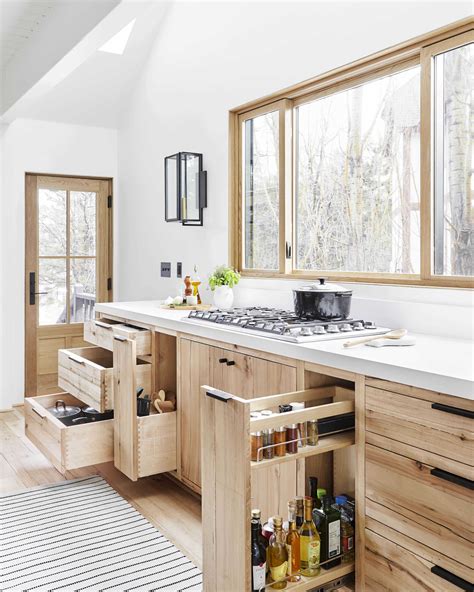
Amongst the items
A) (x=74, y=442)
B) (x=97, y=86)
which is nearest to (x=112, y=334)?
(x=74, y=442)

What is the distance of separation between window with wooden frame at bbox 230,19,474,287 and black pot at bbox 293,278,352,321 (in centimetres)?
29

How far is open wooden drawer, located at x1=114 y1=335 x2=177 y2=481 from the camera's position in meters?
2.62

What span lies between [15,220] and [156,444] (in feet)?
8.29

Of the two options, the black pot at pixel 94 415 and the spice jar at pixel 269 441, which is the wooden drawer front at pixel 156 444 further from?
the spice jar at pixel 269 441

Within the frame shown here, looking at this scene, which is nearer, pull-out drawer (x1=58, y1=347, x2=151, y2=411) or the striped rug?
the striped rug

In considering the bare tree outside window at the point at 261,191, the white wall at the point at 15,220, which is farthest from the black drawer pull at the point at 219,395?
the white wall at the point at 15,220

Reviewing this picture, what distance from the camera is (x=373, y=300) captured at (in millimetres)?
2414

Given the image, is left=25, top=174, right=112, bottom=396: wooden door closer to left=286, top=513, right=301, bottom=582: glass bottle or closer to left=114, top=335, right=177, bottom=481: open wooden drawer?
left=114, top=335, right=177, bottom=481: open wooden drawer

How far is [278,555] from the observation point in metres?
1.56

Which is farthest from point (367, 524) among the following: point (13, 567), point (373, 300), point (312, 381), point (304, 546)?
point (13, 567)

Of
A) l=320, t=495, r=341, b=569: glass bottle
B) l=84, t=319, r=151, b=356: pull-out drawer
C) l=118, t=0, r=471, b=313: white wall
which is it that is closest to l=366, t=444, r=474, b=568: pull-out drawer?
l=320, t=495, r=341, b=569: glass bottle

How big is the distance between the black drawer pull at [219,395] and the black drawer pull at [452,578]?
0.65 m

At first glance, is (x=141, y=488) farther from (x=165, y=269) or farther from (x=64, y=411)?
(x=165, y=269)

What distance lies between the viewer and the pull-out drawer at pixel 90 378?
9.29ft
